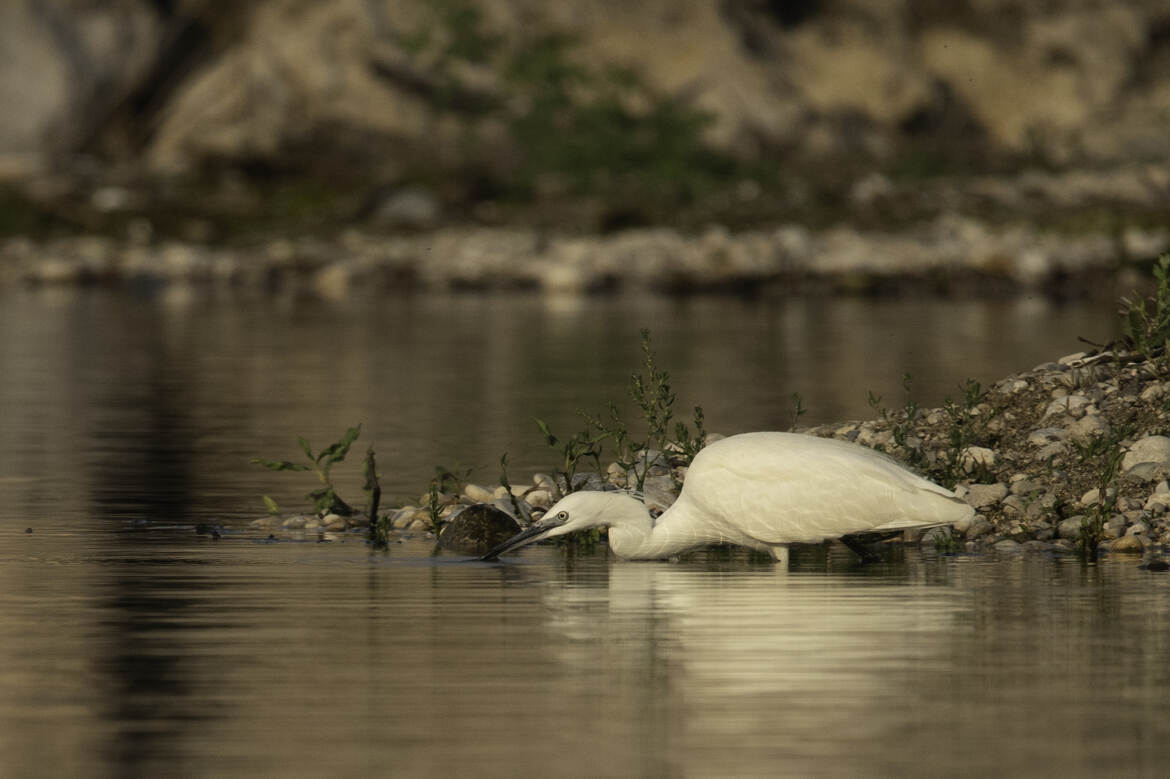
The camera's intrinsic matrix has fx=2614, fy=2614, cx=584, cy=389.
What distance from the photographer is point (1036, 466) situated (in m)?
12.5

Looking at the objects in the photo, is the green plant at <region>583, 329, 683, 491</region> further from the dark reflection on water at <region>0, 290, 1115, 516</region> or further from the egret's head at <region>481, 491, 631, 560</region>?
the egret's head at <region>481, 491, 631, 560</region>

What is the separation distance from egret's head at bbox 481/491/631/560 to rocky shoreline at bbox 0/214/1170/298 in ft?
86.8

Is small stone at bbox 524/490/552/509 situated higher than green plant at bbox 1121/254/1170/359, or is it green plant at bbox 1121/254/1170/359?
green plant at bbox 1121/254/1170/359

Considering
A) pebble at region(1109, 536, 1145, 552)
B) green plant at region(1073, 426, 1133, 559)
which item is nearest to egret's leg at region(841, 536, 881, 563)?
green plant at region(1073, 426, 1133, 559)

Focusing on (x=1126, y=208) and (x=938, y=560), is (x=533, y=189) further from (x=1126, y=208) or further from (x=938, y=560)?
(x=938, y=560)

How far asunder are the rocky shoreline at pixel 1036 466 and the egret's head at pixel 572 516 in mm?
1001

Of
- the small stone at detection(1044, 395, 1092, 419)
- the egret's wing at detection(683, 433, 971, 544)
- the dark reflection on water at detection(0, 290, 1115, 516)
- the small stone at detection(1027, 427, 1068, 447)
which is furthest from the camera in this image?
the dark reflection on water at detection(0, 290, 1115, 516)

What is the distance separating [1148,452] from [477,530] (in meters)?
3.19

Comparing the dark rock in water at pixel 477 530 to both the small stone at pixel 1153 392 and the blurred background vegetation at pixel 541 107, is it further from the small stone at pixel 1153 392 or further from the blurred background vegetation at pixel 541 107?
the blurred background vegetation at pixel 541 107

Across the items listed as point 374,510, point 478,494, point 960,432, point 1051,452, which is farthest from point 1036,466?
point 374,510

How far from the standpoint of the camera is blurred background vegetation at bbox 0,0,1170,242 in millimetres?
44938

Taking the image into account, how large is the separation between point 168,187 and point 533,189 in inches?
259

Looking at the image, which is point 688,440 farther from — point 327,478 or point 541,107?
point 541,107

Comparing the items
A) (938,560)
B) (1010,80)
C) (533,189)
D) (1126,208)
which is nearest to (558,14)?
(533,189)
